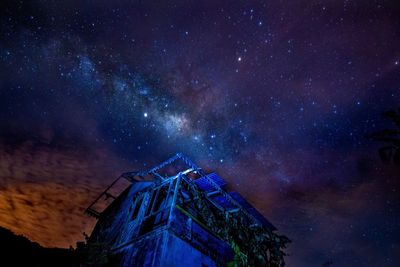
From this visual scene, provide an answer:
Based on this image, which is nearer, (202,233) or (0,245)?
(0,245)

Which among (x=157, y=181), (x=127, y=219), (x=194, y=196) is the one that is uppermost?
(x=157, y=181)

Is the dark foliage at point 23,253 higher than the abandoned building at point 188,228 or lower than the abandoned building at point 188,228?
lower

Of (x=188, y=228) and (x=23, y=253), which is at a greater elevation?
(x=188, y=228)

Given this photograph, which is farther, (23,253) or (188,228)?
(188,228)

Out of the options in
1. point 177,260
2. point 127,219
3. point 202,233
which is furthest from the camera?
point 127,219

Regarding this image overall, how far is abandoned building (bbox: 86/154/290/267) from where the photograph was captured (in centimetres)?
1024

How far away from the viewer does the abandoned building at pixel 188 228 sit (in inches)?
403

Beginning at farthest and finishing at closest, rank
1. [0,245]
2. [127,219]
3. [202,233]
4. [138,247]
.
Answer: [127,219], [202,233], [138,247], [0,245]

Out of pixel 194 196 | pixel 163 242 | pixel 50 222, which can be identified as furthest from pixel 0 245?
pixel 50 222

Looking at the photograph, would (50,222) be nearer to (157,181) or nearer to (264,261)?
(157,181)

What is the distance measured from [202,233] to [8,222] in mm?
25255

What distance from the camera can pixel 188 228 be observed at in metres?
11.4

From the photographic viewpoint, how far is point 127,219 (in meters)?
14.2

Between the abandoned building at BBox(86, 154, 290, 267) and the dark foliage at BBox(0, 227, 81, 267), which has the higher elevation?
the abandoned building at BBox(86, 154, 290, 267)
